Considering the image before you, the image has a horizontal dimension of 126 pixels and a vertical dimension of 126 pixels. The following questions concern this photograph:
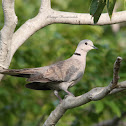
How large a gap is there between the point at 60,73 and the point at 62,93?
1.58 meters

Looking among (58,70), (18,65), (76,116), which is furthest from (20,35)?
(76,116)

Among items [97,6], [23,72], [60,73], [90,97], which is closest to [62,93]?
[60,73]

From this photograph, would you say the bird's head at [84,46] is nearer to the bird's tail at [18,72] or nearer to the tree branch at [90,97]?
the bird's tail at [18,72]

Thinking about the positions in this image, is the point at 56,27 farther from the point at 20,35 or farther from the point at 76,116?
the point at 20,35

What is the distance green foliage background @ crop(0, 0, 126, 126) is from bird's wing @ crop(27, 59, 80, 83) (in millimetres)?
629

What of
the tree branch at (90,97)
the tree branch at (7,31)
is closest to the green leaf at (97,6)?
the tree branch at (90,97)

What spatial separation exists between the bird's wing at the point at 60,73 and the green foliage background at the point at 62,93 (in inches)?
24.8

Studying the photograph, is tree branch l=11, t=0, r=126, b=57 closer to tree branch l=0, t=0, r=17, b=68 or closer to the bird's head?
tree branch l=0, t=0, r=17, b=68

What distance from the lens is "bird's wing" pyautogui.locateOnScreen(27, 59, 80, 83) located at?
4.67 m

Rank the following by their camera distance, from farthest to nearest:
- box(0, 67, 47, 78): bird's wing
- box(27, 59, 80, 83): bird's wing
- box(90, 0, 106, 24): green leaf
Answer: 1. box(27, 59, 80, 83): bird's wing
2. box(0, 67, 47, 78): bird's wing
3. box(90, 0, 106, 24): green leaf

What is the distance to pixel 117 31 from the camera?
34.9 ft

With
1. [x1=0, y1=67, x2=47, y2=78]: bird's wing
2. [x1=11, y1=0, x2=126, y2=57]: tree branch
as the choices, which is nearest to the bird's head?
[x1=0, y1=67, x2=47, y2=78]: bird's wing

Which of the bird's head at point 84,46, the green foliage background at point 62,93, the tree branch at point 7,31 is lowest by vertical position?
the green foliage background at point 62,93

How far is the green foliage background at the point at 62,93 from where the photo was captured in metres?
6.21
